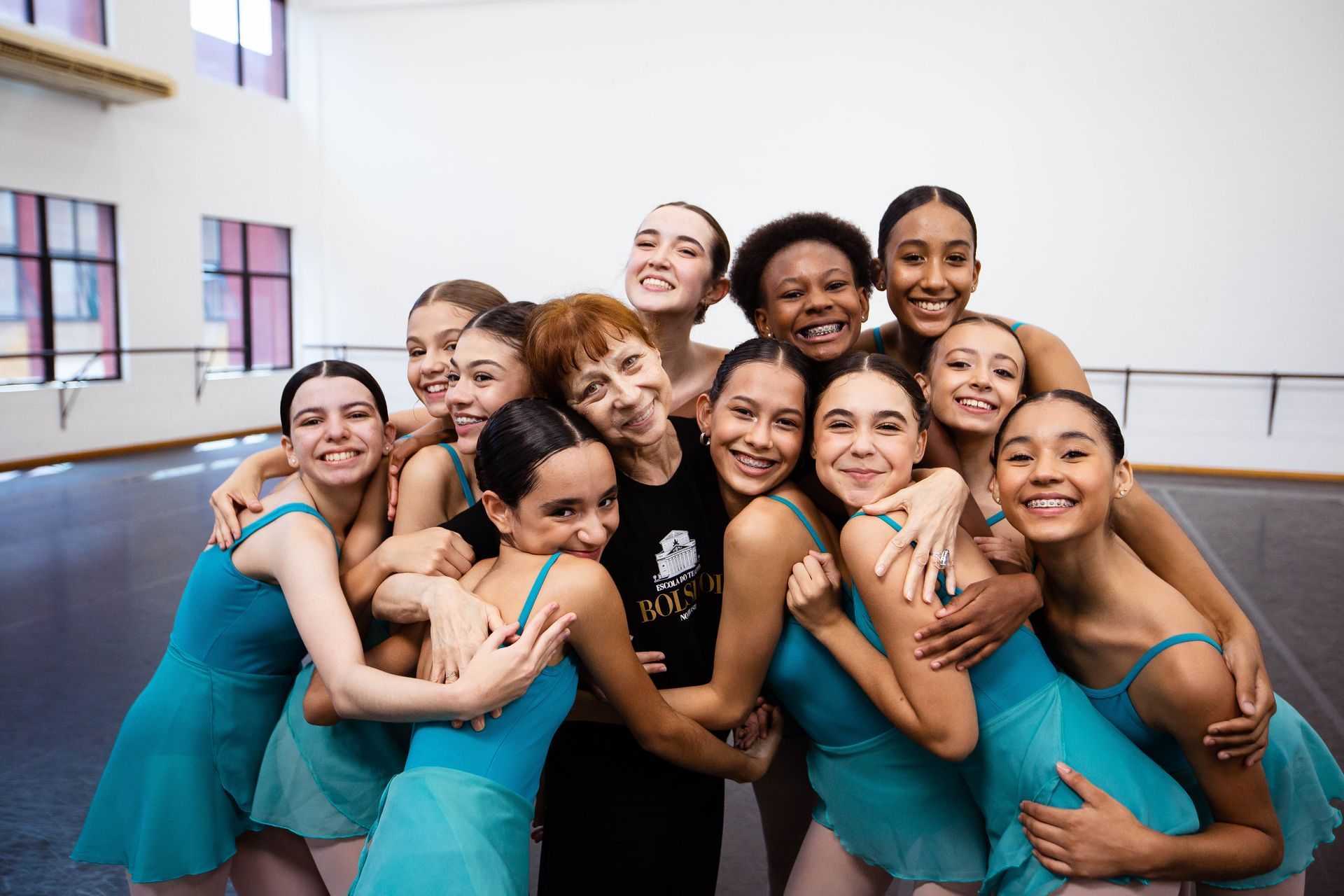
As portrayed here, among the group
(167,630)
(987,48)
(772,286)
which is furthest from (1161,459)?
(167,630)

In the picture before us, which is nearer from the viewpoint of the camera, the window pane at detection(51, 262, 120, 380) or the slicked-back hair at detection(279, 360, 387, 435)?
the slicked-back hair at detection(279, 360, 387, 435)

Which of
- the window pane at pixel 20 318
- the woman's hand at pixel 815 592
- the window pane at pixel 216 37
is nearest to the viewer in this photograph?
the woman's hand at pixel 815 592

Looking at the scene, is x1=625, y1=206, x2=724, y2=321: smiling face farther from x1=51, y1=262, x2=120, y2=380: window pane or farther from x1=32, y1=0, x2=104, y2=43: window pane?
x1=32, y1=0, x2=104, y2=43: window pane

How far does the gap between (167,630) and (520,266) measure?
780cm

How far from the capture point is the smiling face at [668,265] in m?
2.45

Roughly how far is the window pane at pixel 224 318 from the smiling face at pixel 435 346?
1031 centimetres

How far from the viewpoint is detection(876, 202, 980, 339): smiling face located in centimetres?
229

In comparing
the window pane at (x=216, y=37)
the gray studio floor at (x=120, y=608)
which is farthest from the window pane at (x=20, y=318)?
the window pane at (x=216, y=37)

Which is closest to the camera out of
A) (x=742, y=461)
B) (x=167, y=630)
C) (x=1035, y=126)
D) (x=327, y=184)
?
(x=742, y=461)

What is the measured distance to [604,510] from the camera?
168 cm

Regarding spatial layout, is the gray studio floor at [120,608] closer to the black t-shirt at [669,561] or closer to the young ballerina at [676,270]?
the black t-shirt at [669,561]

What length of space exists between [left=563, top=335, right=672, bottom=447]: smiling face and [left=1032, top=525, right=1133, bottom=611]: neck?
2.64 ft

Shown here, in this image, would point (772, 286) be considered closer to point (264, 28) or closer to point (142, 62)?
point (142, 62)

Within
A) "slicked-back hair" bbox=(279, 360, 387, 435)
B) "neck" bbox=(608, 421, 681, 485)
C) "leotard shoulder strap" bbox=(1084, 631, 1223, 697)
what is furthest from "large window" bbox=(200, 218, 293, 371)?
"leotard shoulder strap" bbox=(1084, 631, 1223, 697)
